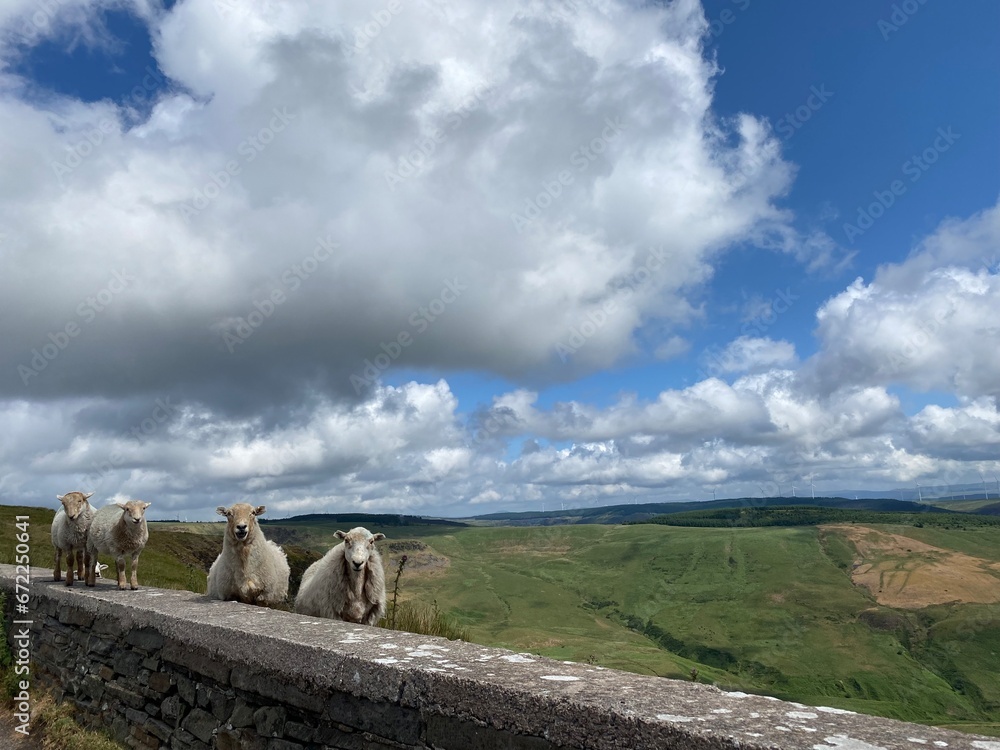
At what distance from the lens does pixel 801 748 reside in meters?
2.66

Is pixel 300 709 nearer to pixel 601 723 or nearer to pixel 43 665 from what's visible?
pixel 601 723

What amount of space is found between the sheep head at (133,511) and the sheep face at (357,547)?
3630 millimetres

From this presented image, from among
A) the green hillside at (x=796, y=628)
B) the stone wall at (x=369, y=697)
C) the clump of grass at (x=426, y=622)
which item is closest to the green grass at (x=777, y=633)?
the green hillside at (x=796, y=628)

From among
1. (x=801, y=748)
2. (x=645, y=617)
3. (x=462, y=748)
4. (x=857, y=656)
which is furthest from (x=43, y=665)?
(x=645, y=617)

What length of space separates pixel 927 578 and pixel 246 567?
709 ft

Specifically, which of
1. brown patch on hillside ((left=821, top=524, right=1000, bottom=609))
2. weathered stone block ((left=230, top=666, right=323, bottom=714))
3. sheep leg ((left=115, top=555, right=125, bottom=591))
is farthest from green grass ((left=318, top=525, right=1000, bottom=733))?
weathered stone block ((left=230, top=666, right=323, bottom=714))

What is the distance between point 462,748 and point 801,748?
1923mm

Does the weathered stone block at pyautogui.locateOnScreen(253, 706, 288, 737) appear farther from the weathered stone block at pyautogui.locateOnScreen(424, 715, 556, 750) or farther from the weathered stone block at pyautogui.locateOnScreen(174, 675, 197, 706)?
the weathered stone block at pyautogui.locateOnScreen(424, 715, 556, 750)

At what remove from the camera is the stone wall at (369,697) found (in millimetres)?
3020

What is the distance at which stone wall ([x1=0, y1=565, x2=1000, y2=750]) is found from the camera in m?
3.02

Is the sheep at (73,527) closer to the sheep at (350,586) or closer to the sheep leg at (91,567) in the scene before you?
the sheep leg at (91,567)

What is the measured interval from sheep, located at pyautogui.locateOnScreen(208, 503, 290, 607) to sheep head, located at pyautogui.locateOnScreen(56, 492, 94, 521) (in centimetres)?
324

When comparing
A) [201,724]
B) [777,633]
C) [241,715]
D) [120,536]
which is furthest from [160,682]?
[777,633]

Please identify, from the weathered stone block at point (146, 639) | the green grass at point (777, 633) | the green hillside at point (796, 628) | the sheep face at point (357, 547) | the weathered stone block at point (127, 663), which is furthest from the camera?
the green grass at point (777, 633)
